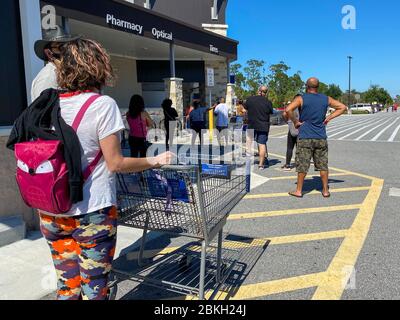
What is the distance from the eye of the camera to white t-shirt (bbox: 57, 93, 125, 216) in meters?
1.78

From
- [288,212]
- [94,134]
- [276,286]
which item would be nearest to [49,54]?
[94,134]

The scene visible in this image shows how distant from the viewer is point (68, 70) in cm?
182

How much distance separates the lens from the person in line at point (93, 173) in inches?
71.0

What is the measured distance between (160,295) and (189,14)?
21515 millimetres

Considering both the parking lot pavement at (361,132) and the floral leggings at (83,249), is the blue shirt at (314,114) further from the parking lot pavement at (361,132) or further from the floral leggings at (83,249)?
the parking lot pavement at (361,132)

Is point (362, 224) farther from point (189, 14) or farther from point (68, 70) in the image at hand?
point (189, 14)

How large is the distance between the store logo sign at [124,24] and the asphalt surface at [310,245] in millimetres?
7111

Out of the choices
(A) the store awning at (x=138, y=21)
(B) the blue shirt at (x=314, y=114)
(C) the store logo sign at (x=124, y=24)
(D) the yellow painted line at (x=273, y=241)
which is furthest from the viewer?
(C) the store logo sign at (x=124, y=24)

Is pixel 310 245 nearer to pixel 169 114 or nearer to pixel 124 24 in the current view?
pixel 169 114

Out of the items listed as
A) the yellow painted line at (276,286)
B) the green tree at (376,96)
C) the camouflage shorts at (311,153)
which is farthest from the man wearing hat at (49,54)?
the green tree at (376,96)

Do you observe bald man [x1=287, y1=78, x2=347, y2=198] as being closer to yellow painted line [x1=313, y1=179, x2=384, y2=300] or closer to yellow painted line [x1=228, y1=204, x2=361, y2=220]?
yellow painted line [x1=228, y1=204, x2=361, y2=220]

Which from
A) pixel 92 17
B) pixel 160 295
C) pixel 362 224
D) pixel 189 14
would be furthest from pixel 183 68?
pixel 160 295

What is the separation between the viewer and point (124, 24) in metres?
11.1
